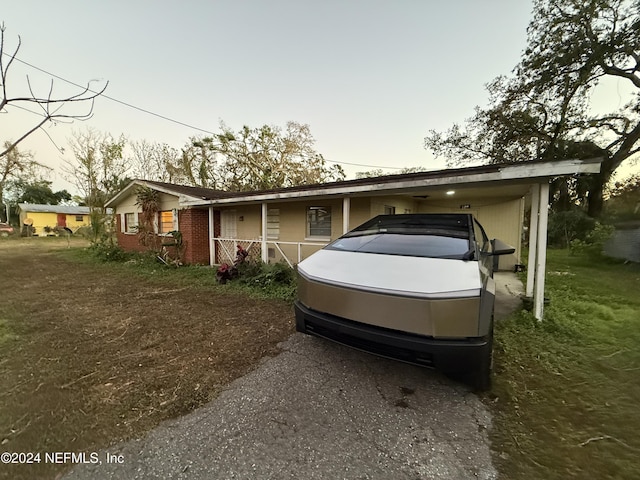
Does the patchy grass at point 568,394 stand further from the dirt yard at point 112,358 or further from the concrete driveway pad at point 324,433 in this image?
the dirt yard at point 112,358

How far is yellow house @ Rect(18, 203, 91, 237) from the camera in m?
30.3

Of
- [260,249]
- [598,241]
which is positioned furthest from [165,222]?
[598,241]

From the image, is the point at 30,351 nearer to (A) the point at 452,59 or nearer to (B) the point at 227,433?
(B) the point at 227,433

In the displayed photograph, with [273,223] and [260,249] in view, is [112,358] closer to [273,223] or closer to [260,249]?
[260,249]

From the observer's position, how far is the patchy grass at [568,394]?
169 cm

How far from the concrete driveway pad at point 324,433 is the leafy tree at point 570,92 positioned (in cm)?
1586

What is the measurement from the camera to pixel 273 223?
9422 mm

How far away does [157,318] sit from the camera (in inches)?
176

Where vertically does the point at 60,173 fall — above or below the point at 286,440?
above

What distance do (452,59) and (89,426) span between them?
11850 mm

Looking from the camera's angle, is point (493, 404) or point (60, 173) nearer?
point (493, 404)

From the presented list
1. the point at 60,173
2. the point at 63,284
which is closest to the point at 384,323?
the point at 63,284

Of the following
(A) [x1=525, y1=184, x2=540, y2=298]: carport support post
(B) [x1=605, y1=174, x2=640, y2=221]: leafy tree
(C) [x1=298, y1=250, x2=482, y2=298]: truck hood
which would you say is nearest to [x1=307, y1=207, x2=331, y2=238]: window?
(A) [x1=525, y1=184, x2=540, y2=298]: carport support post

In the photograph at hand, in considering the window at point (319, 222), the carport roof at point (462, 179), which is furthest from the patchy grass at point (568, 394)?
the window at point (319, 222)
